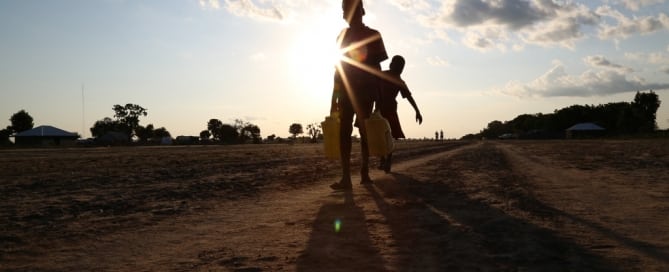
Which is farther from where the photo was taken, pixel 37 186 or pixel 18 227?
pixel 37 186

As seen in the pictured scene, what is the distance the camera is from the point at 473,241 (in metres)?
3.13

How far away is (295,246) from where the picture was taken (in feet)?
10.3

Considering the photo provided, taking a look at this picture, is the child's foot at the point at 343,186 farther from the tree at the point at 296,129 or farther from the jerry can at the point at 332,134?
the tree at the point at 296,129

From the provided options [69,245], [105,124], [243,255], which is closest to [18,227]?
[69,245]

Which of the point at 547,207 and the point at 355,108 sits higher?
the point at 355,108

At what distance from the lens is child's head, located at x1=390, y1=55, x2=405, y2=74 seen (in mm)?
9523

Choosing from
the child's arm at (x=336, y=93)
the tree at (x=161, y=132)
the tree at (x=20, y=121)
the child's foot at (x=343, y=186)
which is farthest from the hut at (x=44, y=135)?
the child's foot at (x=343, y=186)

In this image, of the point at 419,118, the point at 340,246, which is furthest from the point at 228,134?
the point at 340,246

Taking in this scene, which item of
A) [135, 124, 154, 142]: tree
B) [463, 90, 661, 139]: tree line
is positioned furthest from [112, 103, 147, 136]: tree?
[463, 90, 661, 139]: tree line

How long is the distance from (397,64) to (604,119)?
145424mm

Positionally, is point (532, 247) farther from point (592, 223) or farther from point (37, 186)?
point (37, 186)

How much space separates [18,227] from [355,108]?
4.13m

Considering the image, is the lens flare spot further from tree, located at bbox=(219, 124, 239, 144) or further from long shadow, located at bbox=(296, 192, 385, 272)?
tree, located at bbox=(219, 124, 239, 144)

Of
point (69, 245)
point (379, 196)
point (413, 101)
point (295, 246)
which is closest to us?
point (295, 246)
